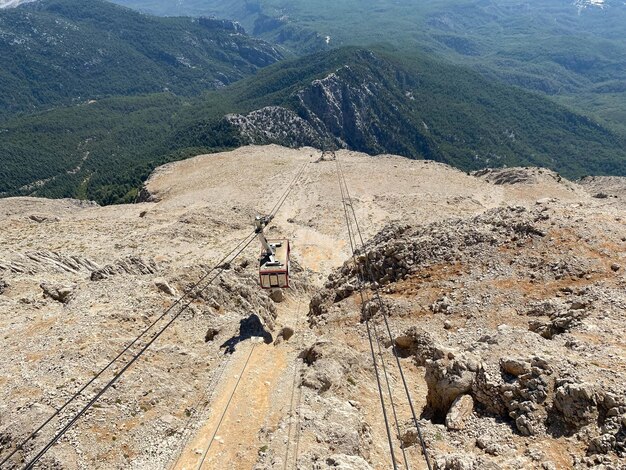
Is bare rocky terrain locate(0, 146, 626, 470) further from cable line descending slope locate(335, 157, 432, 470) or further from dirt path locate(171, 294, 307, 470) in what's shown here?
cable line descending slope locate(335, 157, 432, 470)

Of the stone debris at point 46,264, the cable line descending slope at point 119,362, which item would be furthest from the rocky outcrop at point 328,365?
the stone debris at point 46,264

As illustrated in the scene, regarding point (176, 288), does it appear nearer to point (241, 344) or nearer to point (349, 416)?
point (241, 344)

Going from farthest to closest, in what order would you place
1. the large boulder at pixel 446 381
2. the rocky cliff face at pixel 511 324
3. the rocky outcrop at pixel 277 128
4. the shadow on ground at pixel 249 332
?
the rocky outcrop at pixel 277 128 → the shadow on ground at pixel 249 332 → the large boulder at pixel 446 381 → the rocky cliff face at pixel 511 324

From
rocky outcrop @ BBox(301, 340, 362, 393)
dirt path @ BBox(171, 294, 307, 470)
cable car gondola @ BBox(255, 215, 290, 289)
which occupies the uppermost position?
cable car gondola @ BBox(255, 215, 290, 289)

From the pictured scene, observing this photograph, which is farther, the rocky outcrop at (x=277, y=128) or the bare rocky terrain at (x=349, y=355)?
the rocky outcrop at (x=277, y=128)

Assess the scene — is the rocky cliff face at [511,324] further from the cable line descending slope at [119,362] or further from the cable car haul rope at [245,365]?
the cable line descending slope at [119,362]

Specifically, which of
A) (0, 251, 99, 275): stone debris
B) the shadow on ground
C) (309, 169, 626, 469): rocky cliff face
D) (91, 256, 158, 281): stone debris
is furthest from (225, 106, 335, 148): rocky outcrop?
the shadow on ground

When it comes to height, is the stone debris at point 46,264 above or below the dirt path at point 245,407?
below

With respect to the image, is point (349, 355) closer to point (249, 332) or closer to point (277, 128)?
point (249, 332)

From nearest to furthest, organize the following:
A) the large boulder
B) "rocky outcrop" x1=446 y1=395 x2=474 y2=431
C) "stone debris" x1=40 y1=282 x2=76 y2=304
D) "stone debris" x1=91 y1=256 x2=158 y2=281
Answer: "rocky outcrop" x1=446 y1=395 x2=474 y2=431
the large boulder
"stone debris" x1=40 y1=282 x2=76 y2=304
"stone debris" x1=91 y1=256 x2=158 y2=281

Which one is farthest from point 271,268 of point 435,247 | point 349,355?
point 435,247

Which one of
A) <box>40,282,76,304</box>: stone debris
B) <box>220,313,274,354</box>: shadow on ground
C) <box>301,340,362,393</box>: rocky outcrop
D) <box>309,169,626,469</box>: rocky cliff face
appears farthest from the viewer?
<box>40,282,76,304</box>: stone debris
